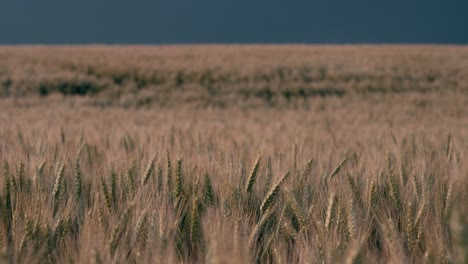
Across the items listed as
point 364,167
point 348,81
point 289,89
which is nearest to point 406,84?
point 348,81

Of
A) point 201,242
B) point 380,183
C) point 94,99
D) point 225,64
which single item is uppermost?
point 225,64

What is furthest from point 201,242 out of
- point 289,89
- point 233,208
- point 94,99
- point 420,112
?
point 289,89

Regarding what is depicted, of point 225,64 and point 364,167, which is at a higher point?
point 225,64

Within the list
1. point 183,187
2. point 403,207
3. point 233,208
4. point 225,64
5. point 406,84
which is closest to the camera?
point 233,208

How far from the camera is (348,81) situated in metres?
15.8

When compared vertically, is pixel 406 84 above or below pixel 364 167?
above

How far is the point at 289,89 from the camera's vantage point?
1448 centimetres

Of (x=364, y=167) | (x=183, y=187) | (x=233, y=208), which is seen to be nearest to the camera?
(x=233, y=208)

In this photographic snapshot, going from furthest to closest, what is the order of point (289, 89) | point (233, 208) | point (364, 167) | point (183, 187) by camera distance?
point (289, 89) → point (364, 167) → point (183, 187) → point (233, 208)

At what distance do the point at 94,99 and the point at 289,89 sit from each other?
212 inches

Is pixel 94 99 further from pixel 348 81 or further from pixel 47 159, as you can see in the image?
pixel 47 159

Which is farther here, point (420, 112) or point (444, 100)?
point (444, 100)

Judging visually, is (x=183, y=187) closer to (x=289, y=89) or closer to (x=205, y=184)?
(x=205, y=184)

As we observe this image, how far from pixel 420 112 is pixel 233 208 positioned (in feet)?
34.2
